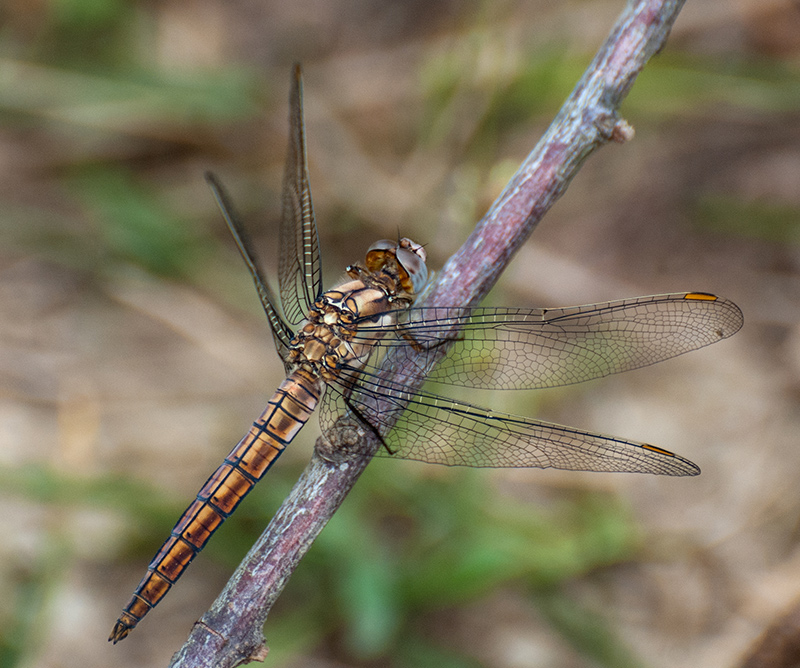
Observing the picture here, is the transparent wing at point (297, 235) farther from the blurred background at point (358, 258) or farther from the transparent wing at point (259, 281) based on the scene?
the blurred background at point (358, 258)

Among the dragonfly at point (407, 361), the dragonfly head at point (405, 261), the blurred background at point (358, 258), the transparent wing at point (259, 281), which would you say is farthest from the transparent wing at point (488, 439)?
the blurred background at point (358, 258)

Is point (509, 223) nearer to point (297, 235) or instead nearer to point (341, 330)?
point (341, 330)

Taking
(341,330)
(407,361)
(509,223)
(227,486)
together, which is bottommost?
(227,486)

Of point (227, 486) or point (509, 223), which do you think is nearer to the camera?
point (509, 223)

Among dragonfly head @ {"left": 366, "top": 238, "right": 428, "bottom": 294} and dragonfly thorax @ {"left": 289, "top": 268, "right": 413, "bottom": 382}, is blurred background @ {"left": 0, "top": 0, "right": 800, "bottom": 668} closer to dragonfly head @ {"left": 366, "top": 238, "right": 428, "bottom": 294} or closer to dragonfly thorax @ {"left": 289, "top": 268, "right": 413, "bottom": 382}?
dragonfly head @ {"left": 366, "top": 238, "right": 428, "bottom": 294}

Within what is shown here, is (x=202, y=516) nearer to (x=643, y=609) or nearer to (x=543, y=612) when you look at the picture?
(x=543, y=612)

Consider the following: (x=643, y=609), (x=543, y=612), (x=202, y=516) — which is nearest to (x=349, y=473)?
(x=202, y=516)

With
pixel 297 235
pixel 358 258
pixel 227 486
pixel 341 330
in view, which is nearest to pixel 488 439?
pixel 341 330

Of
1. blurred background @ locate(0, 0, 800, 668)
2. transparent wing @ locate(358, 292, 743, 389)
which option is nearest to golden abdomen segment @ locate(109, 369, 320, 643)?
transparent wing @ locate(358, 292, 743, 389)

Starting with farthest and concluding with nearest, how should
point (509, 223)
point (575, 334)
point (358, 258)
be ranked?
point (358, 258), point (575, 334), point (509, 223)

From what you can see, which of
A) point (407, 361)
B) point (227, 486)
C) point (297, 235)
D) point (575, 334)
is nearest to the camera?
point (407, 361)
